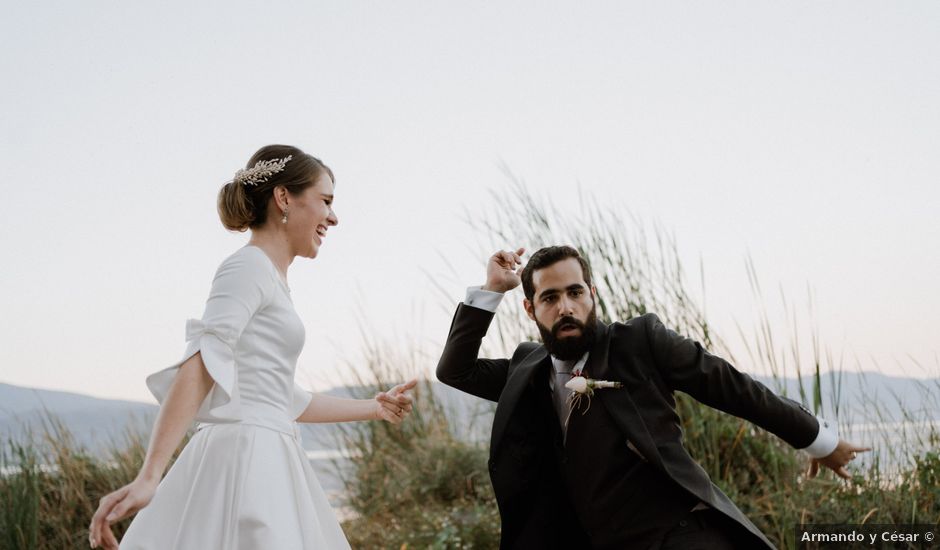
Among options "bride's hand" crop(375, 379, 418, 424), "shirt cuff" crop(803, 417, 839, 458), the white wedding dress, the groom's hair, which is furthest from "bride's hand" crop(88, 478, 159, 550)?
"shirt cuff" crop(803, 417, 839, 458)

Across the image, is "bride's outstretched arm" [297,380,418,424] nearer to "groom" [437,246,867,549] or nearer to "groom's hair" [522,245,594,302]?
"groom" [437,246,867,549]

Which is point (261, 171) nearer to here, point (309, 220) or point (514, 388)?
point (309, 220)

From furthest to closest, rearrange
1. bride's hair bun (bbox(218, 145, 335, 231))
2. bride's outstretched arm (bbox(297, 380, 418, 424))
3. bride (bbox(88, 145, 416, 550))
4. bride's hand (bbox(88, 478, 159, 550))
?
bride's outstretched arm (bbox(297, 380, 418, 424)) → bride's hair bun (bbox(218, 145, 335, 231)) → bride (bbox(88, 145, 416, 550)) → bride's hand (bbox(88, 478, 159, 550))

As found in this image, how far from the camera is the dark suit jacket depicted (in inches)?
110

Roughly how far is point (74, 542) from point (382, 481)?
2.28 m

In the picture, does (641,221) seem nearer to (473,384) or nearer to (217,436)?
(473,384)

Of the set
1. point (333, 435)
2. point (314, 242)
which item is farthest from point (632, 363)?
point (333, 435)

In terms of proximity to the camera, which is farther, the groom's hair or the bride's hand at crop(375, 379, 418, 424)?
the groom's hair

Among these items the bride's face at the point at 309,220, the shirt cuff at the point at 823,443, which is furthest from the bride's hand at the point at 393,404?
the shirt cuff at the point at 823,443

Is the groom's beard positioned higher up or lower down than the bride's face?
lower down

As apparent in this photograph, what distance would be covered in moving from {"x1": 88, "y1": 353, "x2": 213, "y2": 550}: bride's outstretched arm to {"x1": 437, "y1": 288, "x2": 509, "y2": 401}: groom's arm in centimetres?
135

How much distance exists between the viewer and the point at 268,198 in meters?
2.53

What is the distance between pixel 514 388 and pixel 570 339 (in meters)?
0.29

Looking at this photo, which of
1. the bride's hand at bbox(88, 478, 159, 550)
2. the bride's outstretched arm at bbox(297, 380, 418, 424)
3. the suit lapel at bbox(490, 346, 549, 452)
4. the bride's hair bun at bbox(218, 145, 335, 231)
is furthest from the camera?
the suit lapel at bbox(490, 346, 549, 452)
